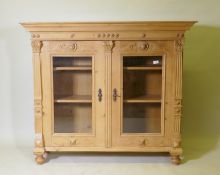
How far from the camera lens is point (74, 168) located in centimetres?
266

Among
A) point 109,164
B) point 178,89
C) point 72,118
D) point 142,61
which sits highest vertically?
point 142,61

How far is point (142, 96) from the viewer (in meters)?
2.82

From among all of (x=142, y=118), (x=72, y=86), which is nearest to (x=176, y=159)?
(x=142, y=118)

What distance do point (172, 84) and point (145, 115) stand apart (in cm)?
40

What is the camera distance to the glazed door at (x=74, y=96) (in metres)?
2.65

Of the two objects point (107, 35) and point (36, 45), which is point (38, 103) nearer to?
point (36, 45)

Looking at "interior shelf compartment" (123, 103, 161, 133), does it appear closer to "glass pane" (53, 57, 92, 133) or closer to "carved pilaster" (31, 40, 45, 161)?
"glass pane" (53, 57, 92, 133)

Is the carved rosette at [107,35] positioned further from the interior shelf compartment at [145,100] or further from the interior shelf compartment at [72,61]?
the interior shelf compartment at [145,100]

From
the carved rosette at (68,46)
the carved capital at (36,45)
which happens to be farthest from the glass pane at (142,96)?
the carved capital at (36,45)

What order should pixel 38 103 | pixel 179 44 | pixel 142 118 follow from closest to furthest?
pixel 179 44 → pixel 38 103 → pixel 142 118

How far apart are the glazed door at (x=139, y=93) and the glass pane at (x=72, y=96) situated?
259 mm

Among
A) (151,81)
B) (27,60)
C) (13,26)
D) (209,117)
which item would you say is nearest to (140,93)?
(151,81)

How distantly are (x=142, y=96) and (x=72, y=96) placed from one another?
680mm

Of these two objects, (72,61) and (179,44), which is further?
(72,61)
